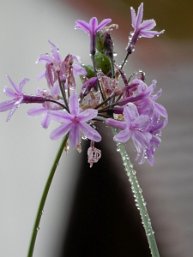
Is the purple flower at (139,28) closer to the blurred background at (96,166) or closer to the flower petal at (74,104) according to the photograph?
the flower petal at (74,104)

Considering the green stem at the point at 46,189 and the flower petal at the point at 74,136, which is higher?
the flower petal at the point at 74,136

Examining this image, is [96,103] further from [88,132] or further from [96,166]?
[96,166]

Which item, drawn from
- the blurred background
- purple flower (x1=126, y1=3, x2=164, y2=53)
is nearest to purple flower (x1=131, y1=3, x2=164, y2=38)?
purple flower (x1=126, y1=3, x2=164, y2=53)

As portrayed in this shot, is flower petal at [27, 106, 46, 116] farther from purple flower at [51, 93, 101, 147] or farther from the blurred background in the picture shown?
the blurred background

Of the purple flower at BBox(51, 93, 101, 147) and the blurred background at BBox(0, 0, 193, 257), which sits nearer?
the purple flower at BBox(51, 93, 101, 147)

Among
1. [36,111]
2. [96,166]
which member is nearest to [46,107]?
[36,111]

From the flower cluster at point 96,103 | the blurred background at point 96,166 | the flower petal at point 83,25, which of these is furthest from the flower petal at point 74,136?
the blurred background at point 96,166

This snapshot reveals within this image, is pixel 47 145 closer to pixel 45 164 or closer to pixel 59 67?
pixel 45 164

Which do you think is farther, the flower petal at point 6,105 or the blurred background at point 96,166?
the blurred background at point 96,166
